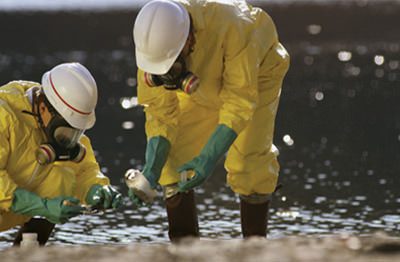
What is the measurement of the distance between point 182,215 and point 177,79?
129cm

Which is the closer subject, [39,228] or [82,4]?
[39,228]

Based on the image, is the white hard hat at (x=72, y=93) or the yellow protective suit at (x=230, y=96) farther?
the white hard hat at (x=72, y=93)

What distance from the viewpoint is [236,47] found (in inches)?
345

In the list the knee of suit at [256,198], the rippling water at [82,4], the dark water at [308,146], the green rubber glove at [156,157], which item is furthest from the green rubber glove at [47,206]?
the rippling water at [82,4]

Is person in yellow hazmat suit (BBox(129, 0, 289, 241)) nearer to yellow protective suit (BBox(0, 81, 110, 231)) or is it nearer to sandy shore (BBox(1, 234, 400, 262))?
yellow protective suit (BBox(0, 81, 110, 231))

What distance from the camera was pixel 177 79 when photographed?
8711mm

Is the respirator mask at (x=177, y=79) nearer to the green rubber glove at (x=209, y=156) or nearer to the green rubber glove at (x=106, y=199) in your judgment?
the green rubber glove at (x=209, y=156)

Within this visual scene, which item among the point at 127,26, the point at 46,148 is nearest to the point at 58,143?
the point at 46,148

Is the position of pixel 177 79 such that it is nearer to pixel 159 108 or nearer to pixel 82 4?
pixel 159 108

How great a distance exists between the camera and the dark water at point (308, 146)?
11.4m

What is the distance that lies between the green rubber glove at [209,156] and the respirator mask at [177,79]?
0.31m

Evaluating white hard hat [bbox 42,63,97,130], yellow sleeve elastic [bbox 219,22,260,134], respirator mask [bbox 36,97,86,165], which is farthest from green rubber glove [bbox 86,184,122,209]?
yellow sleeve elastic [bbox 219,22,260,134]

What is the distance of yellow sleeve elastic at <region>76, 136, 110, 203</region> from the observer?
30.6ft

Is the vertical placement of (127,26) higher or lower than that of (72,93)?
higher
